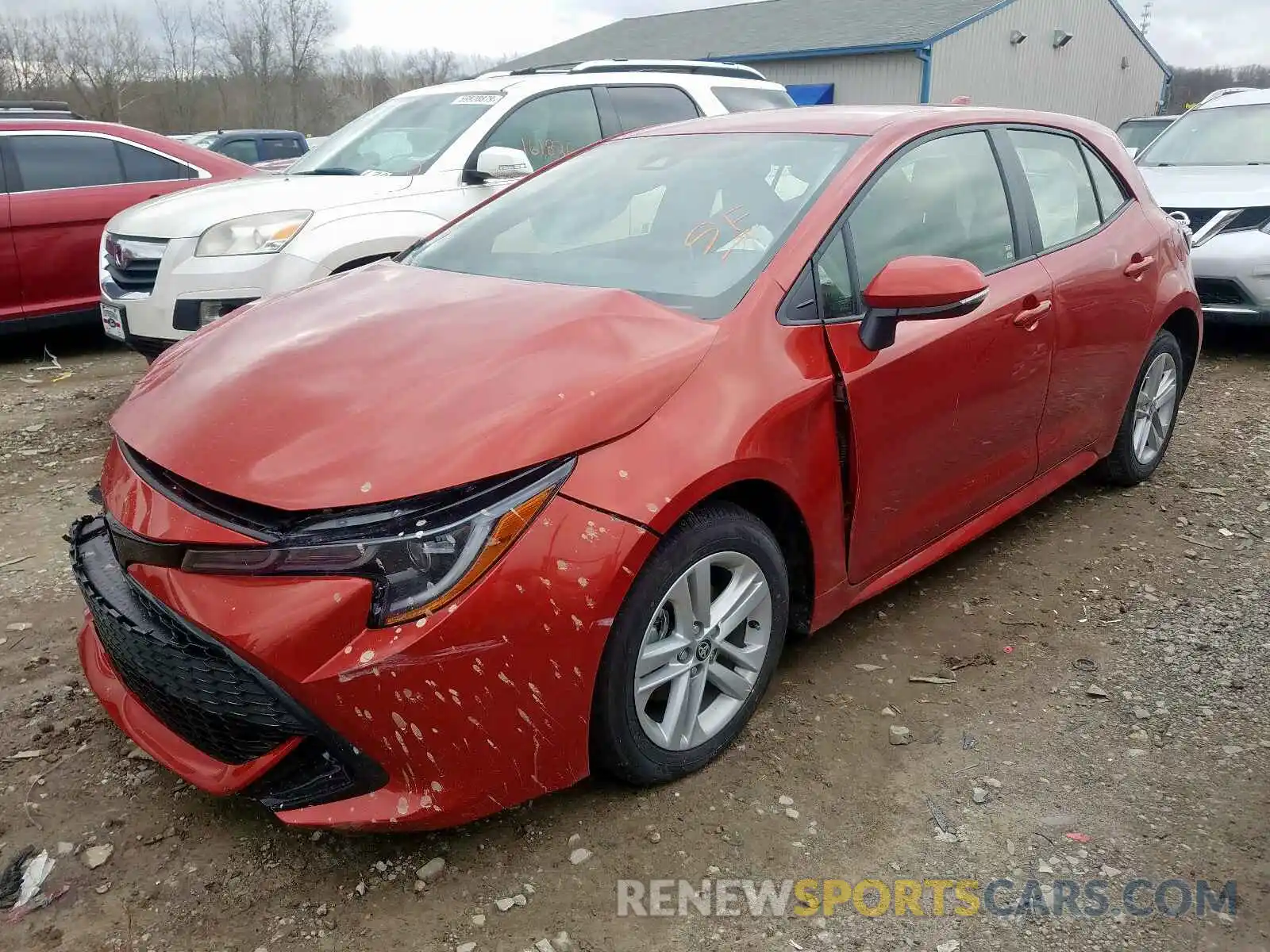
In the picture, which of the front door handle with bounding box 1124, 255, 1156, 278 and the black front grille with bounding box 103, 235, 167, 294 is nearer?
the front door handle with bounding box 1124, 255, 1156, 278

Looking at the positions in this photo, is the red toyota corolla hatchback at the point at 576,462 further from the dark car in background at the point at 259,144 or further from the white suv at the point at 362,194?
the dark car in background at the point at 259,144

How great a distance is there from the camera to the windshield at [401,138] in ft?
18.1

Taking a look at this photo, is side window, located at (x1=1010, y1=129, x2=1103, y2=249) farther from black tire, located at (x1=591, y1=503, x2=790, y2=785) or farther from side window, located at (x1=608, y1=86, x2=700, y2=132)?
side window, located at (x1=608, y1=86, x2=700, y2=132)

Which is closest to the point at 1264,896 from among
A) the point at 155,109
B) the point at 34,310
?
the point at 34,310

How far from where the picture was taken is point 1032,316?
10.6 ft

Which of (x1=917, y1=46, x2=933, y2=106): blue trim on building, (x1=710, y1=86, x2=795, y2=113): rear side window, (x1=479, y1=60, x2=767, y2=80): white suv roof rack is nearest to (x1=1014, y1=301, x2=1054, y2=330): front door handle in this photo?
(x1=710, y1=86, x2=795, y2=113): rear side window

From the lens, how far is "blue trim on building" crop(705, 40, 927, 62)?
2341 centimetres

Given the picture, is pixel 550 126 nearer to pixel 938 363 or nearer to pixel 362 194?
pixel 362 194

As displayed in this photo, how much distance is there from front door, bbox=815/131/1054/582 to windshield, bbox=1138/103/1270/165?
219 inches

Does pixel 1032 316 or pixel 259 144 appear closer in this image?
pixel 1032 316

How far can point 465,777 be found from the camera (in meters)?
2.04

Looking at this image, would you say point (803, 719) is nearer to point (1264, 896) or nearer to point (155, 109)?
point (1264, 896)

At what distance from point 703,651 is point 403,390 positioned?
939 mm

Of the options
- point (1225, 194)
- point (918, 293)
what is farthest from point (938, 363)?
point (1225, 194)
